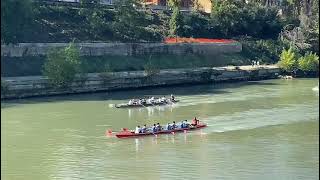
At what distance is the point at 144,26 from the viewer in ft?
184

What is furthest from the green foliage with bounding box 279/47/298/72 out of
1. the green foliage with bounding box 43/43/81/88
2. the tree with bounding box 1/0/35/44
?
the tree with bounding box 1/0/35/44

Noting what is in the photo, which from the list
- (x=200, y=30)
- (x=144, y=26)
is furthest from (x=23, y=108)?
(x=200, y=30)

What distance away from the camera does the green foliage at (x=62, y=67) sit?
4300cm

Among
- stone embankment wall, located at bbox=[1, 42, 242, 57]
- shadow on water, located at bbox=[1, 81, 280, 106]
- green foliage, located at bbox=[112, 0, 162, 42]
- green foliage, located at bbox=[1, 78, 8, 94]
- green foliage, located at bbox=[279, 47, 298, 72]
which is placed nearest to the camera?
green foliage, located at bbox=[1, 78, 8, 94]

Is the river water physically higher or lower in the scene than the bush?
lower

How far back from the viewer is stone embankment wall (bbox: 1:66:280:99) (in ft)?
137

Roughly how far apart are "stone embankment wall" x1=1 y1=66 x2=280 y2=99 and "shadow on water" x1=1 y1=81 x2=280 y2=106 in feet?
1.42

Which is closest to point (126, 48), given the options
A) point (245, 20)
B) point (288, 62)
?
point (288, 62)

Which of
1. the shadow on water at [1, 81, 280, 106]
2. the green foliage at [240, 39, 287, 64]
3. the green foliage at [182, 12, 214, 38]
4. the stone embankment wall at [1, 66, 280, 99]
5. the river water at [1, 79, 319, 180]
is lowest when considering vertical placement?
the river water at [1, 79, 319, 180]

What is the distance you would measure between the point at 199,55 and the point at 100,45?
28.1ft

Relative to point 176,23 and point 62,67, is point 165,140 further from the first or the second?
point 176,23

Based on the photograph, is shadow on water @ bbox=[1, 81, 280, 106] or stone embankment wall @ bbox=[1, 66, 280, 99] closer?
shadow on water @ bbox=[1, 81, 280, 106]

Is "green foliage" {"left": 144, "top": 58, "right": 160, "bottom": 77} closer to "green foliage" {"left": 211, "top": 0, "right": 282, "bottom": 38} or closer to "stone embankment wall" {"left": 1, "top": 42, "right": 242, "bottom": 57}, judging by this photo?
"stone embankment wall" {"left": 1, "top": 42, "right": 242, "bottom": 57}

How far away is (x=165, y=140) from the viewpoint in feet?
100
